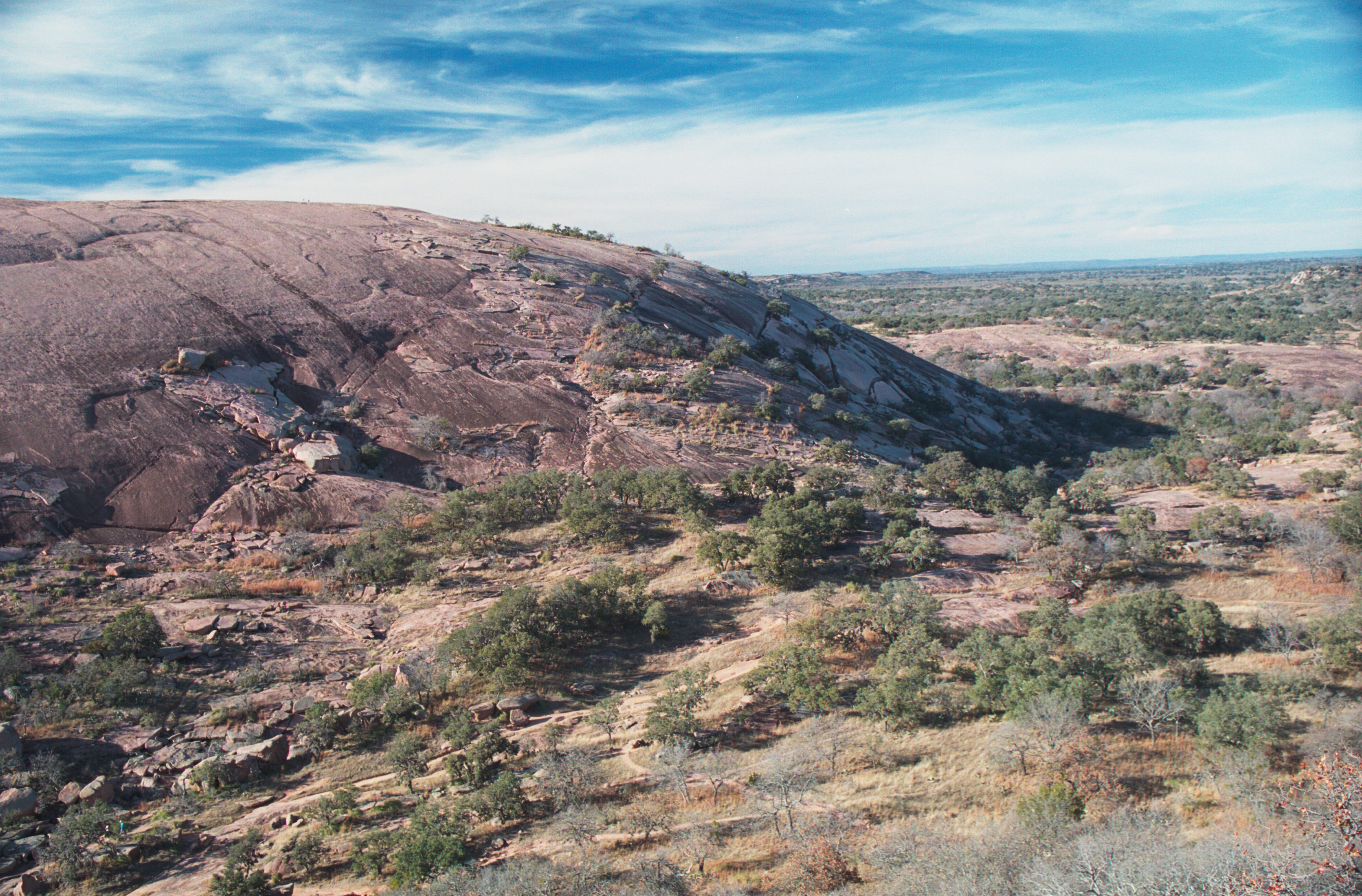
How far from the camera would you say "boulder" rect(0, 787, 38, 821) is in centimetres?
1148

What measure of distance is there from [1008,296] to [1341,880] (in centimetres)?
13801

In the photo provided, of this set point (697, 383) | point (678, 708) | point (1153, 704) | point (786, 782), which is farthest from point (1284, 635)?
point (697, 383)

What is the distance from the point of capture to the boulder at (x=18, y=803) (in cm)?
1148

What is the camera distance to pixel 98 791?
1205 centimetres

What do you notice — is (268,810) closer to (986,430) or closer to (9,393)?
(9,393)

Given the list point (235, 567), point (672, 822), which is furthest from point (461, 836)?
point (235, 567)

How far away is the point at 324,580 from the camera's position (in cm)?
1912

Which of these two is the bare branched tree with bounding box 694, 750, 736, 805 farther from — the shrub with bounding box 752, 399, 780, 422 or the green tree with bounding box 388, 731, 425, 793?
the shrub with bounding box 752, 399, 780, 422

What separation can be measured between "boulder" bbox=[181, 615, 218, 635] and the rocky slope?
553cm

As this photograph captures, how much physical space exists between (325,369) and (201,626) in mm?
15067

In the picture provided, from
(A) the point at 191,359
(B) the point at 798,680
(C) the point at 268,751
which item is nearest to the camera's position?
(C) the point at 268,751

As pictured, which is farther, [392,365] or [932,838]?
[392,365]

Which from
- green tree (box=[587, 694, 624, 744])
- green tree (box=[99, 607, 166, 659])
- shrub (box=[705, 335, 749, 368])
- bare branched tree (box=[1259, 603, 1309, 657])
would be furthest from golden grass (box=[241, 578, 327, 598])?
bare branched tree (box=[1259, 603, 1309, 657])

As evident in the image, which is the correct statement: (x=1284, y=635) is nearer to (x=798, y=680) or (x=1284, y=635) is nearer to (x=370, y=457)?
(x=798, y=680)
